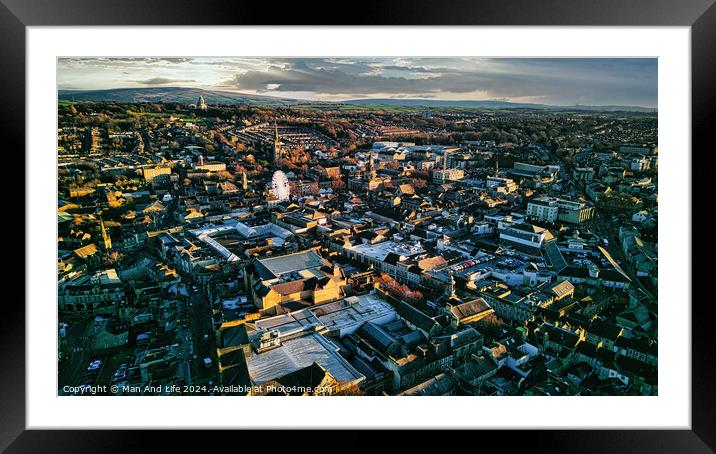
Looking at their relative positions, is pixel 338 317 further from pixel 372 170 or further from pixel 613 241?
pixel 372 170

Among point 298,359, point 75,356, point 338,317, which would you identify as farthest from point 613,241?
point 75,356

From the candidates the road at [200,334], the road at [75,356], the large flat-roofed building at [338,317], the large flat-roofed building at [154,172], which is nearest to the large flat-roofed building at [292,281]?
the large flat-roofed building at [338,317]

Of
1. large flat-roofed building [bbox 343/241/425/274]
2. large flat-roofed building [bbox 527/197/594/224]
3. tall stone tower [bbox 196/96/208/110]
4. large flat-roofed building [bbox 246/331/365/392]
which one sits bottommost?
large flat-roofed building [bbox 246/331/365/392]

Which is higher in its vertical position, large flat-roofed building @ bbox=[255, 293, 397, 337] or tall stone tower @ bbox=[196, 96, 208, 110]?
tall stone tower @ bbox=[196, 96, 208, 110]

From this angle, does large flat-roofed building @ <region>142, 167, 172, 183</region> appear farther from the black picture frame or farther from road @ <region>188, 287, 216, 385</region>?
the black picture frame

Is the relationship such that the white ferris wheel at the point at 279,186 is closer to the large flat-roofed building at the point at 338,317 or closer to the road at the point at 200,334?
the road at the point at 200,334

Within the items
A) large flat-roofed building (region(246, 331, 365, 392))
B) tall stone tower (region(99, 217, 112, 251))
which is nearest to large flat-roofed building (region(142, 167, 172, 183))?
tall stone tower (region(99, 217, 112, 251))
